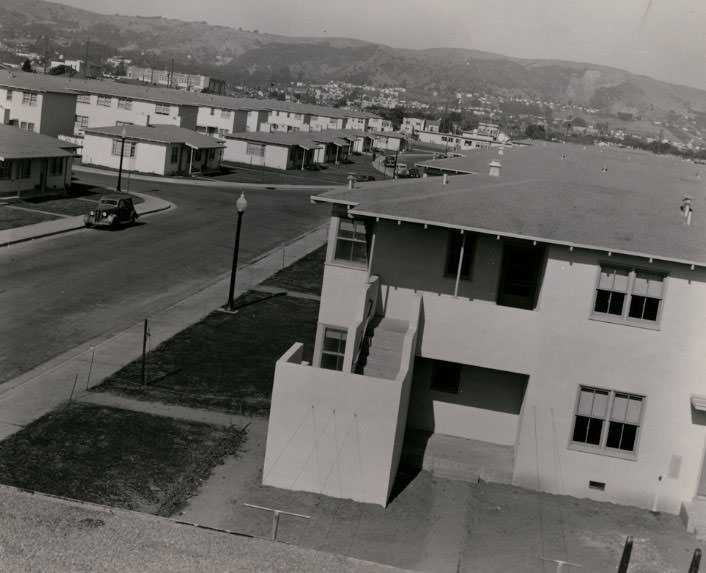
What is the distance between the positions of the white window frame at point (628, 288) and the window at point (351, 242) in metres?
5.11

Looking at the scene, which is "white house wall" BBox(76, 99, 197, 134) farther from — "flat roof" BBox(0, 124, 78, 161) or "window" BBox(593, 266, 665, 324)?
"window" BBox(593, 266, 665, 324)

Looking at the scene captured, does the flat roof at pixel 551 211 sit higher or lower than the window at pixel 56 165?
higher

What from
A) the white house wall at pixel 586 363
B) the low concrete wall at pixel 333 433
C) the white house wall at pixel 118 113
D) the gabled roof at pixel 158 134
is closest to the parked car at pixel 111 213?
the gabled roof at pixel 158 134

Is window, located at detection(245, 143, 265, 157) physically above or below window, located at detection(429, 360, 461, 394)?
above

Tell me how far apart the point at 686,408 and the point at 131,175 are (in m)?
55.1

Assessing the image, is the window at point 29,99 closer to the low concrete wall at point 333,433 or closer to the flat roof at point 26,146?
the flat roof at point 26,146

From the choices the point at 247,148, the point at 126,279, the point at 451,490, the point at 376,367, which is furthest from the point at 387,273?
the point at 247,148

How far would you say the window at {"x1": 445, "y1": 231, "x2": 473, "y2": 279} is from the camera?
19.9 meters

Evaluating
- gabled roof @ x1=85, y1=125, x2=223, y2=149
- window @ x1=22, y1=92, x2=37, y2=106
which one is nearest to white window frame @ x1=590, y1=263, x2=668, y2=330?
gabled roof @ x1=85, y1=125, x2=223, y2=149

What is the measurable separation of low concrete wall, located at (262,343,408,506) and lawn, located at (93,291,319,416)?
4.46m

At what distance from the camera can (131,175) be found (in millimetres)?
66812

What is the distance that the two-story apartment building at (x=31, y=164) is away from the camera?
1891 inches

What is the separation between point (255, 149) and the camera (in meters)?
88.5

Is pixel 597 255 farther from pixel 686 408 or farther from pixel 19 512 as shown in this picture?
pixel 19 512
